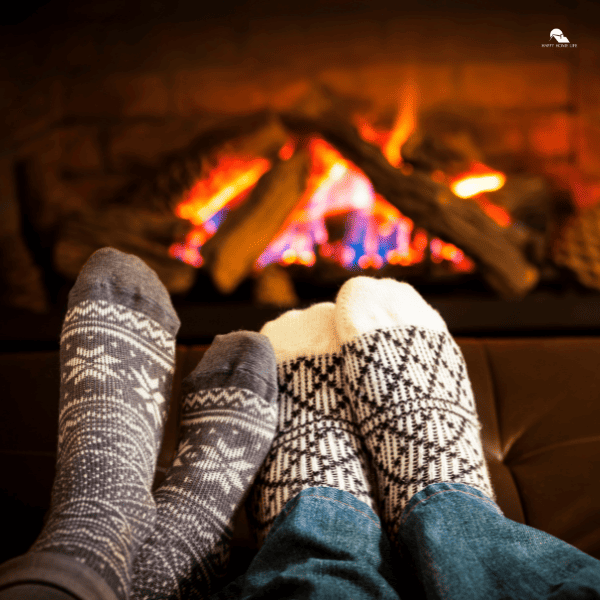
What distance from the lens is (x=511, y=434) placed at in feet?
2.35

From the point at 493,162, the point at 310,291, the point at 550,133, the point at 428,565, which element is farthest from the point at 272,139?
the point at 428,565

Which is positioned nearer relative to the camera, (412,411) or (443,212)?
(412,411)

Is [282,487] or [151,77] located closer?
[282,487]

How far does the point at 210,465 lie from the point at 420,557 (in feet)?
0.97

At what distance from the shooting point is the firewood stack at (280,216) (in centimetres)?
131

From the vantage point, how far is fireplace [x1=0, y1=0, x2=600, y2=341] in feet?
4.59

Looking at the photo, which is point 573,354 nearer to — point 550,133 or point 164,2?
point 550,133

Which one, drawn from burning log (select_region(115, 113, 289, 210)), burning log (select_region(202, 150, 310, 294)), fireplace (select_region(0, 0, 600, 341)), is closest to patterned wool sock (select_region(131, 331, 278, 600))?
Result: burning log (select_region(202, 150, 310, 294))

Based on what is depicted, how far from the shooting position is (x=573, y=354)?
2.60 ft

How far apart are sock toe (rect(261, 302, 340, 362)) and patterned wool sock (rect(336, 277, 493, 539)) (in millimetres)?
34

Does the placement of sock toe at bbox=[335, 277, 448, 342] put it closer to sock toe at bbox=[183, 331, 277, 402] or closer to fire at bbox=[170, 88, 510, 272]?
sock toe at bbox=[183, 331, 277, 402]

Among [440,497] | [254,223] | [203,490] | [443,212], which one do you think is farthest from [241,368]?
[443,212]

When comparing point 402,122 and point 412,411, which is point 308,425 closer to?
point 412,411

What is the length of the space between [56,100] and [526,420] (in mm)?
1488
